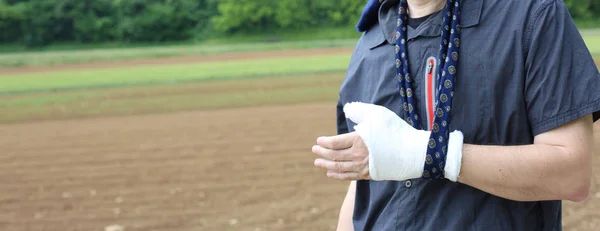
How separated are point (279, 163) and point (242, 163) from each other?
0.43 metres

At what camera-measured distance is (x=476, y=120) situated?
142cm

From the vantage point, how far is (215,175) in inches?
279

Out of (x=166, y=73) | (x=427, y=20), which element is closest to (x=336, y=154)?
(x=427, y=20)

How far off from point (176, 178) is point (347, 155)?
5.72 meters

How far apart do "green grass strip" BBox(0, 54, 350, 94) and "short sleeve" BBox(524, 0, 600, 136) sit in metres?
16.1

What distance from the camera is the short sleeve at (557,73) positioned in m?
1.31

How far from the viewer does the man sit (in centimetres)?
132

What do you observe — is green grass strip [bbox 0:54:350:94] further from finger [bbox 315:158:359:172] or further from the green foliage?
finger [bbox 315:158:359:172]

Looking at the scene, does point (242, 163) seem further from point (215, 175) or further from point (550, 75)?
point (550, 75)

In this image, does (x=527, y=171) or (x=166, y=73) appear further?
A: (x=166, y=73)

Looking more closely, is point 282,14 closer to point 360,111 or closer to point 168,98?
point 168,98

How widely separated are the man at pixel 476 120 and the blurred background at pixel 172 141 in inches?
158

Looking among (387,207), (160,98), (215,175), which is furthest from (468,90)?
(160,98)

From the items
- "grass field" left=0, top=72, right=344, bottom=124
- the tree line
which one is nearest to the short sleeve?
"grass field" left=0, top=72, right=344, bottom=124
